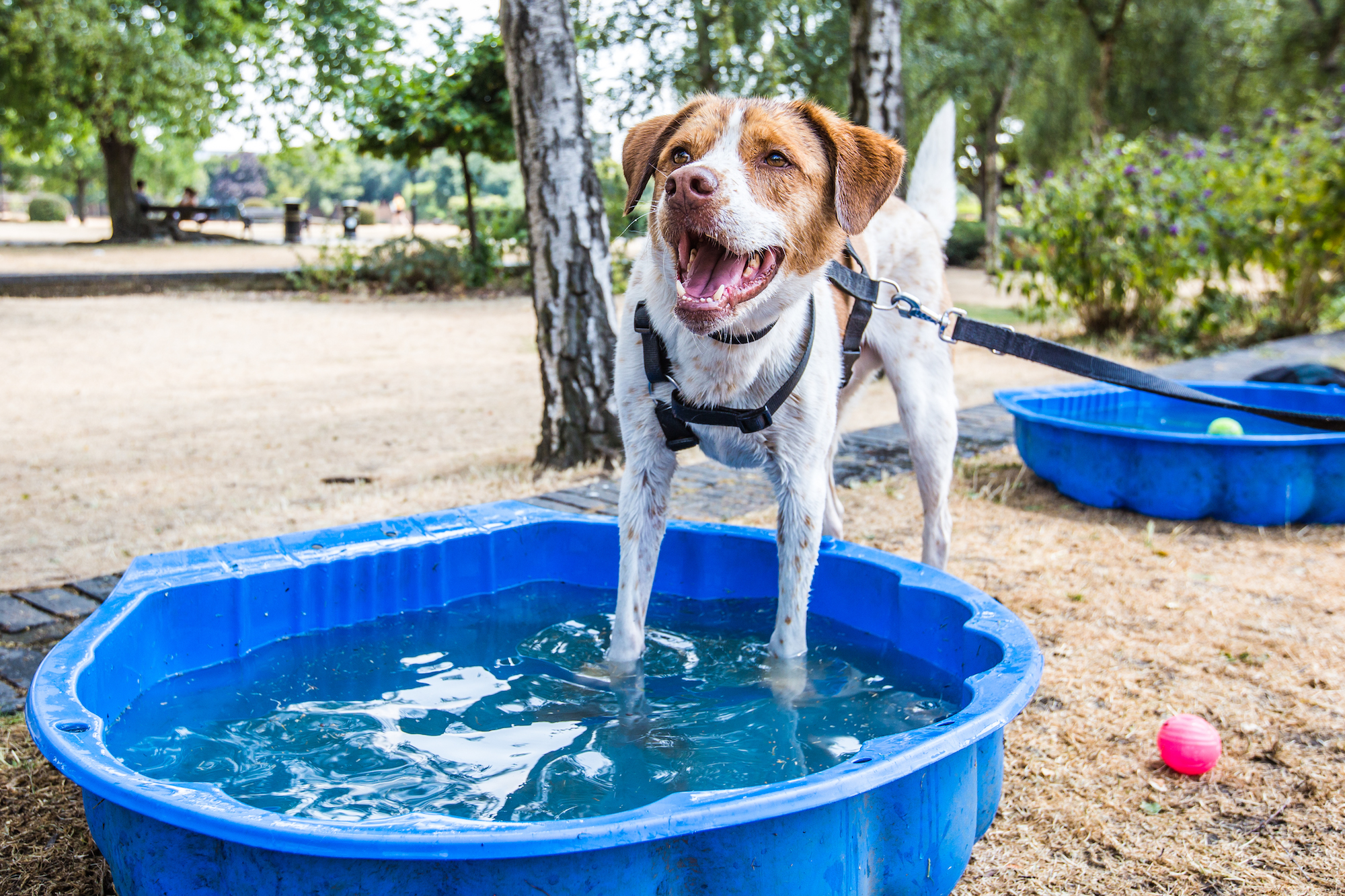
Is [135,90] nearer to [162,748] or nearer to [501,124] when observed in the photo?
[501,124]

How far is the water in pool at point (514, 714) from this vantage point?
2273mm

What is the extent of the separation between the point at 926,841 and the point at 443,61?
49.6ft

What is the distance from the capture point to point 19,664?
300 cm

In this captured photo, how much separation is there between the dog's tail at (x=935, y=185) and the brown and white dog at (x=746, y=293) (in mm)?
1184

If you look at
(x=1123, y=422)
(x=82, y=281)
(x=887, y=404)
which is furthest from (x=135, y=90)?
(x=1123, y=422)

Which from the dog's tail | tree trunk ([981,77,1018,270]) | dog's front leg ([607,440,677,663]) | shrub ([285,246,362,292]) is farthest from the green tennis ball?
tree trunk ([981,77,1018,270])

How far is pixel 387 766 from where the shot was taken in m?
2.38

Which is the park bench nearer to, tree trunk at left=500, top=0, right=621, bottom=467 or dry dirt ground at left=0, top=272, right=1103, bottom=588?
dry dirt ground at left=0, top=272, right=1103, bottom=588

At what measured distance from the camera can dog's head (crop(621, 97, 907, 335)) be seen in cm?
234

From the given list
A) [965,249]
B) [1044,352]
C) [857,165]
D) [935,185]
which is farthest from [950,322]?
[965,249]

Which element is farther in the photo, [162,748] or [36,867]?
[162,748]

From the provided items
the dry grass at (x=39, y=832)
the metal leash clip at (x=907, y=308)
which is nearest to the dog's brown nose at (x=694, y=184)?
the metal leash clip at (x=907, y=308)

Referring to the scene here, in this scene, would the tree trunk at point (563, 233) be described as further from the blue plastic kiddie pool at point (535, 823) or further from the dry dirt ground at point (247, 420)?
the blue plastic kiddie pool at point (535, 823)

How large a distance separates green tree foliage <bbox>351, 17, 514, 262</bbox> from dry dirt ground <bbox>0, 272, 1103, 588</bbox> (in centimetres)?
279
